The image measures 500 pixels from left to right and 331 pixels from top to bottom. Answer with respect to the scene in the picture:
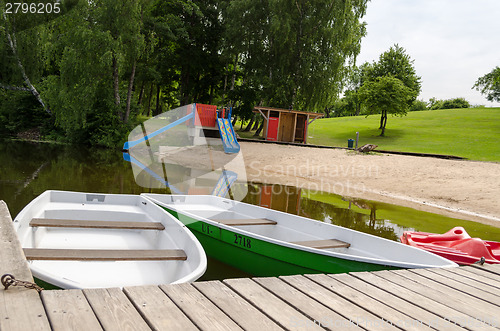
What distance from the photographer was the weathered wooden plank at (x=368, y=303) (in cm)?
271

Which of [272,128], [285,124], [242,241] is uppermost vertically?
[285,124]

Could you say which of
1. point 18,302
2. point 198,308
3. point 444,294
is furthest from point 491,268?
point 18,302

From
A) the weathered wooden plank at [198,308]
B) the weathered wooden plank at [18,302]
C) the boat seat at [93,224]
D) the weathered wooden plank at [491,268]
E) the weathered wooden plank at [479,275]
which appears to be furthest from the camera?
the boat seat at [93,224]

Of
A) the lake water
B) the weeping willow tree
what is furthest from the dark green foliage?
the lake water

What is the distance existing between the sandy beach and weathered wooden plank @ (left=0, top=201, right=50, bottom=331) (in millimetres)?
10346

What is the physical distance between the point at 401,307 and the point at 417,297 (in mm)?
328

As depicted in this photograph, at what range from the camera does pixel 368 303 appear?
9.87 feet

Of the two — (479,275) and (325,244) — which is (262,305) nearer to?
(479,275)

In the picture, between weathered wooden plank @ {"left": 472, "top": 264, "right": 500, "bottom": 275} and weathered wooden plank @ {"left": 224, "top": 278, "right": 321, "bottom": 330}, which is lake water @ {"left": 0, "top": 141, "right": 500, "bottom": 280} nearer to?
weathered wooden plank @ {"left": 224, "top": 278, "right": 321, "bottom": 330}

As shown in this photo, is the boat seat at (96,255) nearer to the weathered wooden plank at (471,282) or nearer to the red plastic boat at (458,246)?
the weathered wooden plank at (471,282)

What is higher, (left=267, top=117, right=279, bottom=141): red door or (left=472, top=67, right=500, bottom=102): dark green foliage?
(left=472, top=67, right=500, bottom=102): dark green foliage

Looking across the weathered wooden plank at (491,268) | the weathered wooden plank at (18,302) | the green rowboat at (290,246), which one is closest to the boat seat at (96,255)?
the weathered wooden plank at (18,302)

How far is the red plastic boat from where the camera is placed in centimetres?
486

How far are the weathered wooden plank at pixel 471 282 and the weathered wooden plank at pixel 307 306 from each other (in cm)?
152
